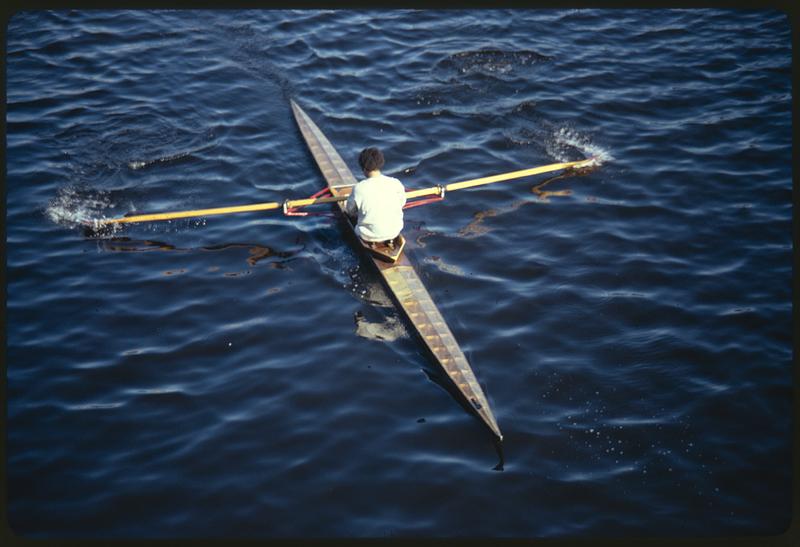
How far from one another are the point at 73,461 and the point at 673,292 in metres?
7.48

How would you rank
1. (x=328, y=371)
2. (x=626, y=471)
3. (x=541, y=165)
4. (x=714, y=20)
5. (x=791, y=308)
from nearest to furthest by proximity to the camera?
(x=626, y=471) < (x=328, y=371) < (x=791, y=308) < (x=541, y=165) < (x=714, y=20)

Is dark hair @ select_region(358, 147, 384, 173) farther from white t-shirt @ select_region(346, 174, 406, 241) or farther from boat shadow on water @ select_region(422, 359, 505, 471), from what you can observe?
boat shadow on water @ select_region(422, 359, 505, 471)

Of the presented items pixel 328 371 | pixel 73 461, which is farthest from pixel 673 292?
pixel 73 461

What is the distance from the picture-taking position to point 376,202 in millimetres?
9211

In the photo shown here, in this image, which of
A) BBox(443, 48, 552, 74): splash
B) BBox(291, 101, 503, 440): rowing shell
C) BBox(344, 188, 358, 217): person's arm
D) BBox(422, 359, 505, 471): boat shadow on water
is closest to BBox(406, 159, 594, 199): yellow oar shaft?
BBox(344, 188, 358, 217): person's arm

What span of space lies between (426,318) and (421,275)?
1.17 meters

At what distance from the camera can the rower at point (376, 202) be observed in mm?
9195

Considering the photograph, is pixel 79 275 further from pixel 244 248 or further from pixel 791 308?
pixel 791 308

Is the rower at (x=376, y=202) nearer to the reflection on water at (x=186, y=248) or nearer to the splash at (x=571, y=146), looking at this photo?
the reflection on water at (x=186, y=248)

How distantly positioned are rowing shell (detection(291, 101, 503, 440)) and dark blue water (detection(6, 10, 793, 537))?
254 mm

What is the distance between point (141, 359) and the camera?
336 inches

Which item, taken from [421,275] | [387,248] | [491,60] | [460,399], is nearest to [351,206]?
[387,248]

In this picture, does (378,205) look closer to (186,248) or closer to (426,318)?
(426,318)

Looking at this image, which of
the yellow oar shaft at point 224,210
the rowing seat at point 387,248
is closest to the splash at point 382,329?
the rowing seat at point 387,248
